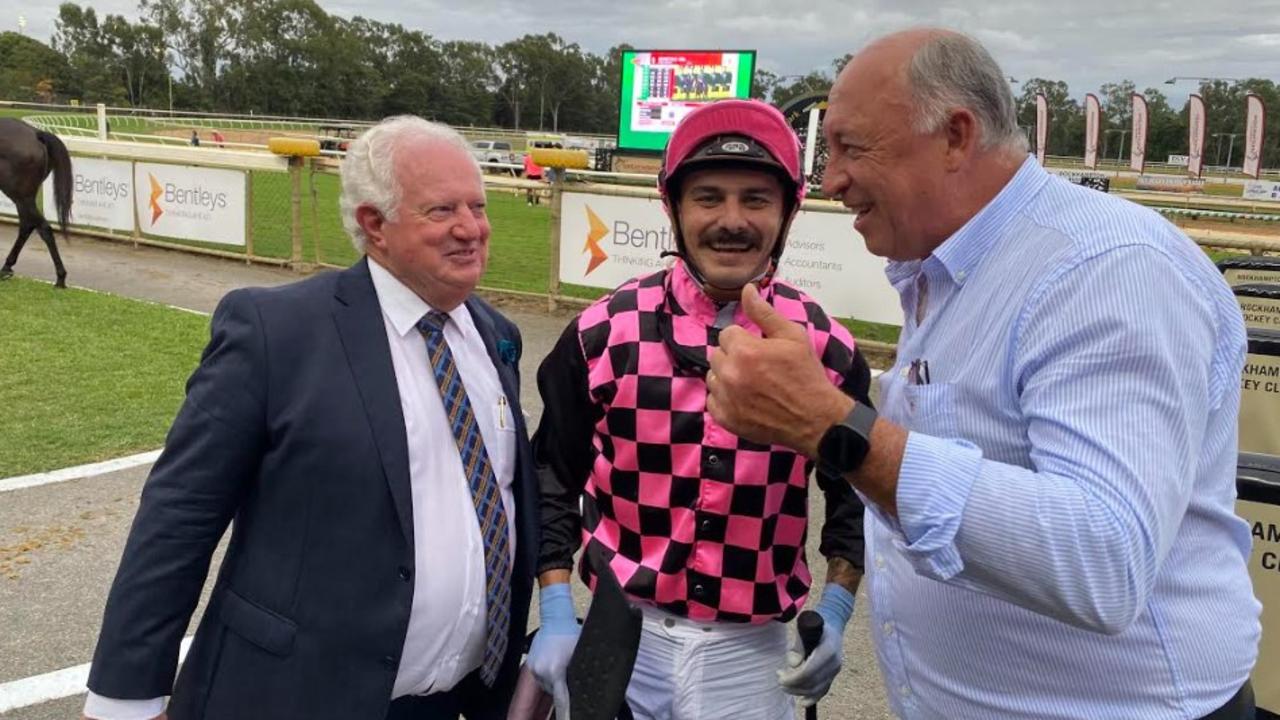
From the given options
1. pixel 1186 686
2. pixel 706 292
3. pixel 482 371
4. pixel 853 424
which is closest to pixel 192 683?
pixel 482 371

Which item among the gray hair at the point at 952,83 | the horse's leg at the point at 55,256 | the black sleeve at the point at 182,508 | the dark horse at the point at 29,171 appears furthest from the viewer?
the dark horse at the point at 29,171

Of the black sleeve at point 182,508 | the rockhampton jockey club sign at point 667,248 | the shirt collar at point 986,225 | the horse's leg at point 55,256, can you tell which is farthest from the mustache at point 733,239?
the horse's leg at point 55,256

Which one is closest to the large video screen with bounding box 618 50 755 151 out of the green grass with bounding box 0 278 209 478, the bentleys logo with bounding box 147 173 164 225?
the bentleys logo with bounding box 147 173 164 225

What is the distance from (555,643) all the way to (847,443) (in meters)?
1.05

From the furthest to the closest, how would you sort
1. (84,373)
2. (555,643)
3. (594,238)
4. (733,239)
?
(594,238)
(84,373)
(555,643)
(733,239)

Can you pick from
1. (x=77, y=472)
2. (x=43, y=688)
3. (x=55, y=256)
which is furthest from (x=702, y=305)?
(x=55, y=256)

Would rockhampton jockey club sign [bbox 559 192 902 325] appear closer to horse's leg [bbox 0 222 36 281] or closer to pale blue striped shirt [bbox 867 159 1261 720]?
horse's leg [bbox 0 222 36 281]

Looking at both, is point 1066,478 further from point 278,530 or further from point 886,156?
point 278,530

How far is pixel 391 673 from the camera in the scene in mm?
1834

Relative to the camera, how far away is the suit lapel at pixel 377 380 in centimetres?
178

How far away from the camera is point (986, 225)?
1.42 meters

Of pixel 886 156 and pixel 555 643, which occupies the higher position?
pixel 886 156

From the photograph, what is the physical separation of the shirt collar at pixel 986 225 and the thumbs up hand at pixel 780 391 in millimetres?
378

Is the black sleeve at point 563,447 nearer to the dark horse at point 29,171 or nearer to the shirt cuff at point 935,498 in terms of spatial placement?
the shirt cuff at point 935,498
